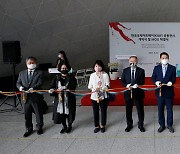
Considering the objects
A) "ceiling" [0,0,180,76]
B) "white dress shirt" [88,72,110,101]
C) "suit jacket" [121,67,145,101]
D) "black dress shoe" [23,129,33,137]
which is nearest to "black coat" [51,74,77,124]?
"white dress shirt" [88,72,110,101]

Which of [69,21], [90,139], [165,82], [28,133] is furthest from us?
[69,21]

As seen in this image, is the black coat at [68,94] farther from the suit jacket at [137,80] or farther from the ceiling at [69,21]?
the ceiling at [69,21]

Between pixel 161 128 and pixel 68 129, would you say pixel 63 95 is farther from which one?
pixel 161 128

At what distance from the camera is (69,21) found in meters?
10.5

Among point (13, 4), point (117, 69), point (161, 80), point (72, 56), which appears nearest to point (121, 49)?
point (117, 69)

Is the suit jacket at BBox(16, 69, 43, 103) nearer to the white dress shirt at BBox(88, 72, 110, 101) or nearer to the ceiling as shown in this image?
the white dress shirt at BBox(88, 72, 110, 101)

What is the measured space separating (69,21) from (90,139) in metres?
6.46

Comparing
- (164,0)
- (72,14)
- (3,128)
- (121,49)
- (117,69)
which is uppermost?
(164,0)

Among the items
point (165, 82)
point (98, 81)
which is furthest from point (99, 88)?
point (165, 82)

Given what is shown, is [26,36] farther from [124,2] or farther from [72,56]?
[124,2]

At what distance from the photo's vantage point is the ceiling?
888 cm

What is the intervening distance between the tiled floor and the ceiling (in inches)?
154

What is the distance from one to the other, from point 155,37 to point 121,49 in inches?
56.7

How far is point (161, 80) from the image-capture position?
5188mm
